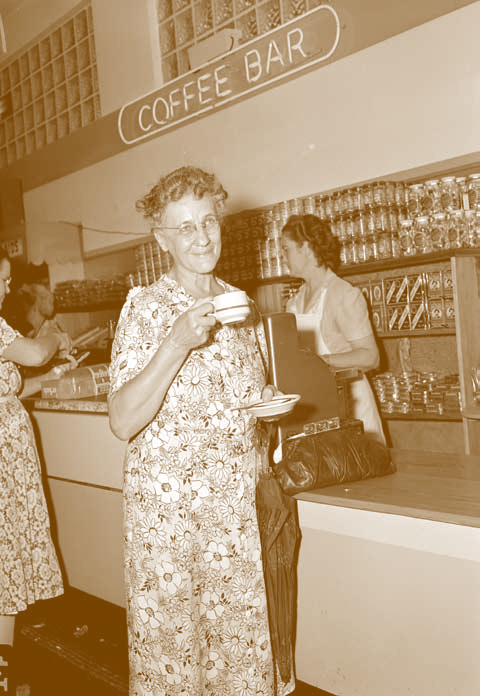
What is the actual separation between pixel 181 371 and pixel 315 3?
326 centimetres

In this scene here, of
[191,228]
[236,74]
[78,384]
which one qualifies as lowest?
[78,384]

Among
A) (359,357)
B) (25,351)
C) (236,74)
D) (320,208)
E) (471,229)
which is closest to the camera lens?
(25,351)

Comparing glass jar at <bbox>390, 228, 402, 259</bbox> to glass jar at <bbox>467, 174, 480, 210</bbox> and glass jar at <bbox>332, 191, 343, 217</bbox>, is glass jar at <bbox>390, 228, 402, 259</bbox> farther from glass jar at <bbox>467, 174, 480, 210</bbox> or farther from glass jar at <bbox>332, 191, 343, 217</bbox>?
glass jar at <bbox>467, 174, 480, 210</bbox>

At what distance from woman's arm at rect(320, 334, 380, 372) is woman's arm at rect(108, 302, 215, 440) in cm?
165

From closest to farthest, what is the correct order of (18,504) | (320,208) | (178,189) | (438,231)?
(178,189) < (18,504) < (438,231) < (320,208)

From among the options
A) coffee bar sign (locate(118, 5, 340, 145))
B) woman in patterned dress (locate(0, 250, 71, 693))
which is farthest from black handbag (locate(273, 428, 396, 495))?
coffee bar sign (locate(118, 5, 340, 145))

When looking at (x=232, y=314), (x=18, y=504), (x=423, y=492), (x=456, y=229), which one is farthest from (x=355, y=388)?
(x=232, y=314)

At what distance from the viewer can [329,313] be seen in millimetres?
3508

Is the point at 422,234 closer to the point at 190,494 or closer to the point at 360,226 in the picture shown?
the point at 360,226

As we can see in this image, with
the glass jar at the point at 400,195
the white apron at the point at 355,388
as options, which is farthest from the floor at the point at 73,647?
the glass jar at the point at 400,195

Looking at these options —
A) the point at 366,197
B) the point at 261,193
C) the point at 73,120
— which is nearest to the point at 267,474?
the point at 366,197

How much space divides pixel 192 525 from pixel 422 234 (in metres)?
2.34

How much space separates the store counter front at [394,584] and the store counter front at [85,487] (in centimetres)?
126

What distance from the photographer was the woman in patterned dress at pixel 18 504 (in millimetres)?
2994
